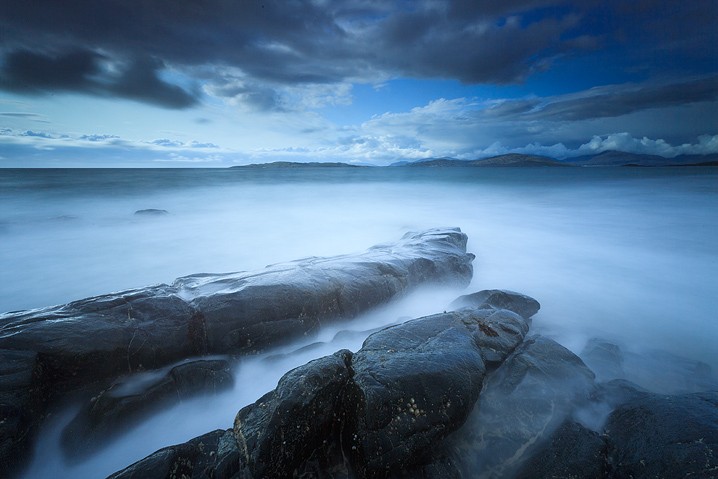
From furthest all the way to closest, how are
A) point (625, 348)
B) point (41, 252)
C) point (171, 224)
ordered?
1. point (171, 224)
2. point (41, 252)
3. point (625, 348)

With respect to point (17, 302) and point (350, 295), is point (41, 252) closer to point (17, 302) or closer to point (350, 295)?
point (17, 302)

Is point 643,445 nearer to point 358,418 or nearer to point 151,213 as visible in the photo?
point 358,418

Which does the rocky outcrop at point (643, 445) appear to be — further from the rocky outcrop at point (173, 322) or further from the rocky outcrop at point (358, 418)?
the rocky outcrop at point (173, 322)

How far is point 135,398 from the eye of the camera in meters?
3.71

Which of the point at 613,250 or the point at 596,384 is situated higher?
the point at 596,384

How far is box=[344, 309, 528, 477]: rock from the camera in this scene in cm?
269

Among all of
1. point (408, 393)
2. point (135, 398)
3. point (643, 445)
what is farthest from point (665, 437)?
point (135, 398)

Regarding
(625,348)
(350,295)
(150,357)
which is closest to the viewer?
(150,357)

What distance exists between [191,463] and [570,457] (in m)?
3.37

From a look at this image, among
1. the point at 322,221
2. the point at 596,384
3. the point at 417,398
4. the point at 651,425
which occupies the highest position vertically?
the point at 417,398

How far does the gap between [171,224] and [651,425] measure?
1769cm

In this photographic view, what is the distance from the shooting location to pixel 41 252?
10.1 metres

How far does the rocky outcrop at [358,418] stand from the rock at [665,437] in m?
1.32

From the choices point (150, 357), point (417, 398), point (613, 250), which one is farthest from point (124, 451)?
point (613, 250)
